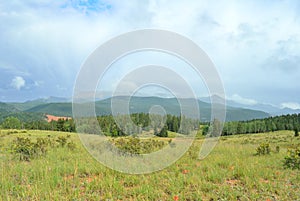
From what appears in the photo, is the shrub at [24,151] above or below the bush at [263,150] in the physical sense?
below

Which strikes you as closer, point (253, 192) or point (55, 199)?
point (55, 199)

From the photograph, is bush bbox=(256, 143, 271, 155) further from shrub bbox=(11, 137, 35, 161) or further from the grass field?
shrub bbox=(11, 137, 35, 161)

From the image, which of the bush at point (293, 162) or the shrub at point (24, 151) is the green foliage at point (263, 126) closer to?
the bush at point (293, 162)

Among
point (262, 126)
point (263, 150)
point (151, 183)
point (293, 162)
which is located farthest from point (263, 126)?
point (151, 183)

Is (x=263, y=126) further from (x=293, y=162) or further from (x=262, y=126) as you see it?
(x=293, y=162)

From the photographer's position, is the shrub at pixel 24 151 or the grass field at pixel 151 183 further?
the shrub at pixel 24 151

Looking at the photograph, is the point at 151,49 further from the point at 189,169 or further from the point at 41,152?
the point at 41,152

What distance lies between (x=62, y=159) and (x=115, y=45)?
5274mm

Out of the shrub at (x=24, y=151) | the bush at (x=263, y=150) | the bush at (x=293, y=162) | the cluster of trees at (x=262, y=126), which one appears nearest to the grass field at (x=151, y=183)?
the bush at (x=293, y=162)

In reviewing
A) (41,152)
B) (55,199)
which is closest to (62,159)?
(41,152)

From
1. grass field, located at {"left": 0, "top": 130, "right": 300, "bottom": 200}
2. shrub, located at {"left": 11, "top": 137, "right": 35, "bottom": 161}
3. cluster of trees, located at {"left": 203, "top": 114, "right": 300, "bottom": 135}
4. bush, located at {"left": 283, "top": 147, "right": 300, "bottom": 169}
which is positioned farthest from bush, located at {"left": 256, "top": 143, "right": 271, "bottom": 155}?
cluster of trees, located at {"left": 203, "top": 114, "right": 300, "bottom": 135}

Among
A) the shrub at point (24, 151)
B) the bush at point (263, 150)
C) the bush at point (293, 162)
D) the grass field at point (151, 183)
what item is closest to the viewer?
the grass field at point (151, 183)

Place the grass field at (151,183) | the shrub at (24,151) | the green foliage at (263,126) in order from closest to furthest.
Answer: the grass field at (151,183) < the shrub at (24,151) < the green foliage at (263,126)

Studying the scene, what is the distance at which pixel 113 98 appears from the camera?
8.05 m
